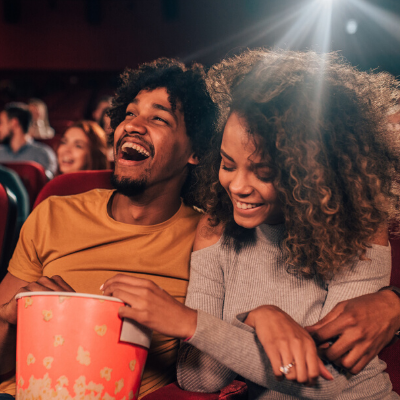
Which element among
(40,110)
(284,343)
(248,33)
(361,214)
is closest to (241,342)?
(284,343)

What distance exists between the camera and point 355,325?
0.71m

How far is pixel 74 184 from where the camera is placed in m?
1.35

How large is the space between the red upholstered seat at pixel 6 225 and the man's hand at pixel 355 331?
0.90 metres

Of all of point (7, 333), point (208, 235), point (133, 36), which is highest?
point (133, 36)

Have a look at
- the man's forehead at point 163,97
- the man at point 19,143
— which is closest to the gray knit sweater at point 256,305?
the man's forehead at point 163,97

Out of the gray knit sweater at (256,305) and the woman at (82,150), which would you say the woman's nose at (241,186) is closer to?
the gray knit sweater at (256,305)

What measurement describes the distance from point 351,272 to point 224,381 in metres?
0.35

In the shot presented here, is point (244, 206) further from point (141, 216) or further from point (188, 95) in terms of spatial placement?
point (188, 95)

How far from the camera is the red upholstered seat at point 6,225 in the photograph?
3.99 ft

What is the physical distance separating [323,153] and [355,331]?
33cm

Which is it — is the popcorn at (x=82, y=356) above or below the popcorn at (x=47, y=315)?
below


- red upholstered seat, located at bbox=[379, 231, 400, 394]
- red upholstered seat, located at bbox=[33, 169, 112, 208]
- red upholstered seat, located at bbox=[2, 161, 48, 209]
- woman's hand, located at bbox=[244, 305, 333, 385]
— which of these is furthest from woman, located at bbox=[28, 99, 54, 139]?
woman's hand, located at bbox=[244, 305, 333, 385]

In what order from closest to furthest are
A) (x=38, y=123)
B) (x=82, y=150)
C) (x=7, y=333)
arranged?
(x=7, y=333), (x=82, y=150), (x=38, y=123)

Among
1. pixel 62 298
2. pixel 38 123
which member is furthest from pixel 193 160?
pixel 38 123
